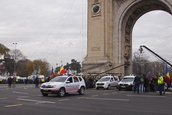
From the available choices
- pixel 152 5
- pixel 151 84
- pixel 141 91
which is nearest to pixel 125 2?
pixel 152 5

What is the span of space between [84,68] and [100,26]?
245 inches

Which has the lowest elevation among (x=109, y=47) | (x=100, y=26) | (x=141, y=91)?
(x=141, y=91)

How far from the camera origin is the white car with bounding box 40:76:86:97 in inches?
728

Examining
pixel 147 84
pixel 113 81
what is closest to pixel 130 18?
pixel 113 81

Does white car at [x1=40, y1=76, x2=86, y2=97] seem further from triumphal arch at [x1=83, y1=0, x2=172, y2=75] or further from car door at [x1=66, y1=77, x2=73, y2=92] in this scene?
triumphal arch at [x1=83, y1=0, x2=172, y2=75]

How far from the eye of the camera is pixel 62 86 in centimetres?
1894

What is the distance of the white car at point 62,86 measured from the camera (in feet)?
60.6

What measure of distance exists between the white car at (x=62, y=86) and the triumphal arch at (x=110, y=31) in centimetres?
1381

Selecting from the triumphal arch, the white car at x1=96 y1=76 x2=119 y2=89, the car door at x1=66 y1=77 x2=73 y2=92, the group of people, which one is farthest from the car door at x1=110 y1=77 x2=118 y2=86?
the car door at x1=66 y1=77 x2=73 y2=92

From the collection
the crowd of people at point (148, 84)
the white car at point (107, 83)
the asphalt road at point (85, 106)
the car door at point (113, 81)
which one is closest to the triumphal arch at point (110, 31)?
the car door at point (113, 81)

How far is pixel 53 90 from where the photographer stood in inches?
723

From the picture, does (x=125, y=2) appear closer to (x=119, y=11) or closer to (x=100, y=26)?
(x=119, y=11)

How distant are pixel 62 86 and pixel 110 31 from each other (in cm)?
1874

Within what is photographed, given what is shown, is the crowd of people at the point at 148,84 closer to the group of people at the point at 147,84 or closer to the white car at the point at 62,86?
the group of people at the point at 147,84
